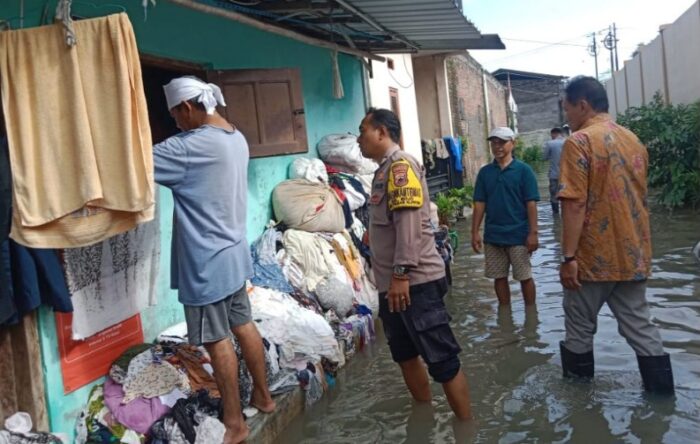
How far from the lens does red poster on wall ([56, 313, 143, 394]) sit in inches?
136

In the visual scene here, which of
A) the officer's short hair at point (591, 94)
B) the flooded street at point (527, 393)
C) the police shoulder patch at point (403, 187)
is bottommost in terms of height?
the flooded street at point (527, 393)

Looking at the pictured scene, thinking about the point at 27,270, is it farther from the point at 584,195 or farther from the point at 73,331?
the point at 584,195

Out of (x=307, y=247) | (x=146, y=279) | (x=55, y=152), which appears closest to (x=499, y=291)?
(x=307, y=247)

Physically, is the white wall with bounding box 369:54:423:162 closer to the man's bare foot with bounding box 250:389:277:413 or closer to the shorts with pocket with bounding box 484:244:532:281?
the shorts with pocket with bounding box 484:244:532:281

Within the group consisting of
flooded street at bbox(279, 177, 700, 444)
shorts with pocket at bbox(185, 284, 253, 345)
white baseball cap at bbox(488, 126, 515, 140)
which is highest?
white baseball cap at bbox(488, 126, 515, 140)

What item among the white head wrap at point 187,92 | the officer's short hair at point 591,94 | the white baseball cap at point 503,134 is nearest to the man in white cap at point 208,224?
the white head wrap at point 187,92

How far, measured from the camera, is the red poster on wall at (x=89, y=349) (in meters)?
3.45

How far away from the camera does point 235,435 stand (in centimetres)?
336

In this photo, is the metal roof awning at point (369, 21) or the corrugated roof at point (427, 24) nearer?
the metal roof awning at point (369, 21)

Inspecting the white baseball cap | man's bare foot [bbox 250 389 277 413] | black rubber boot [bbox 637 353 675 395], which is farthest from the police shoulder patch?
the white baseball cap

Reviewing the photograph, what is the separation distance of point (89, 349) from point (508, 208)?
11.9ft

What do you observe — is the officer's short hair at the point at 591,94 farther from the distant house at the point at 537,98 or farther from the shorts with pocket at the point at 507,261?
the distant house at the point at 537,98

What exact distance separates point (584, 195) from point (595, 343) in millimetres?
1884

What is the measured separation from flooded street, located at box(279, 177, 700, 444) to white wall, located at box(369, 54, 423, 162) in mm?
4865
